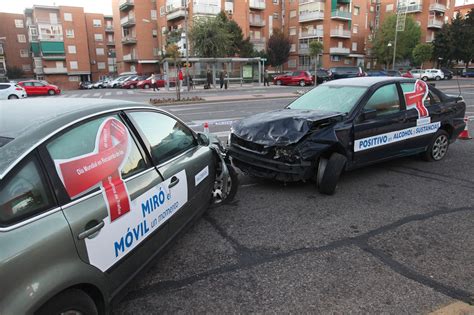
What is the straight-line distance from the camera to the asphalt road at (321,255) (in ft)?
9.23

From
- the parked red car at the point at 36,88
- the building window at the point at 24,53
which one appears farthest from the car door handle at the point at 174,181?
the building window at the point at 24,53

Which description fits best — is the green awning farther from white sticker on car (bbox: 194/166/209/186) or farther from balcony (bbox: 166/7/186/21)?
white sticker on car (bbox: 194/166/209/186)

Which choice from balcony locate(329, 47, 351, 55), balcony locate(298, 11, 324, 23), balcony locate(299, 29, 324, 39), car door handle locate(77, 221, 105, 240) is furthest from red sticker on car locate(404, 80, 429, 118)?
balcony locate(298, 11, 324, 23)

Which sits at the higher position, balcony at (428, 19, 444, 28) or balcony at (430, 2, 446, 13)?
balcony at (430, 2, 446, 13)

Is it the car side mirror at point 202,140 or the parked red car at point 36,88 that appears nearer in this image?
the car side mirror at point 202,140

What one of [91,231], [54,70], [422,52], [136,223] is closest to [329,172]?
[136,223]

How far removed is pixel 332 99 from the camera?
5.93 m

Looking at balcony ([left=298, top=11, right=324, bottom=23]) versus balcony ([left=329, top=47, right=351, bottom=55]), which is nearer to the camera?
balcony ([left=298, top=11, right=324, bottom=23])

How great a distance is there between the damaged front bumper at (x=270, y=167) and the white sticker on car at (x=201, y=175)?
1.24 metres

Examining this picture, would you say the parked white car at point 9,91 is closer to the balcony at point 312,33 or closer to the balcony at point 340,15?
the balcony at point 312,33

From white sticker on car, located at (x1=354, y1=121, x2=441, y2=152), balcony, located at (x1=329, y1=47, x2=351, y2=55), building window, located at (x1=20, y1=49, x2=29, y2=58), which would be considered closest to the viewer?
white sticker on car, located at (x1=354, y1=121, x2=441, y2=152)

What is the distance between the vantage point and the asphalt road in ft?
9.23

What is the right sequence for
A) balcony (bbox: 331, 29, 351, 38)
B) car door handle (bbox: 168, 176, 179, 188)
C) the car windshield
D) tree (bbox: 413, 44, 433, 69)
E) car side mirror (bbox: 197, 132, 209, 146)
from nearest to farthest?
car door handle (bbox: 168, 176, 179, 188), car side mirror (bbox: 197, 132, 209, 146), the car windshield, tree (bbox: 413, 44, 433, 69), balcony (bbox: 331, 29, 351, 38)

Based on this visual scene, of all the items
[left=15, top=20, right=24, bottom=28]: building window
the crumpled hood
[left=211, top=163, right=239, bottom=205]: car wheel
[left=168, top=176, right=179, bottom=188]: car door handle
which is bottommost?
[left=211, top=163, right=239, bottom=205]: car wheel
